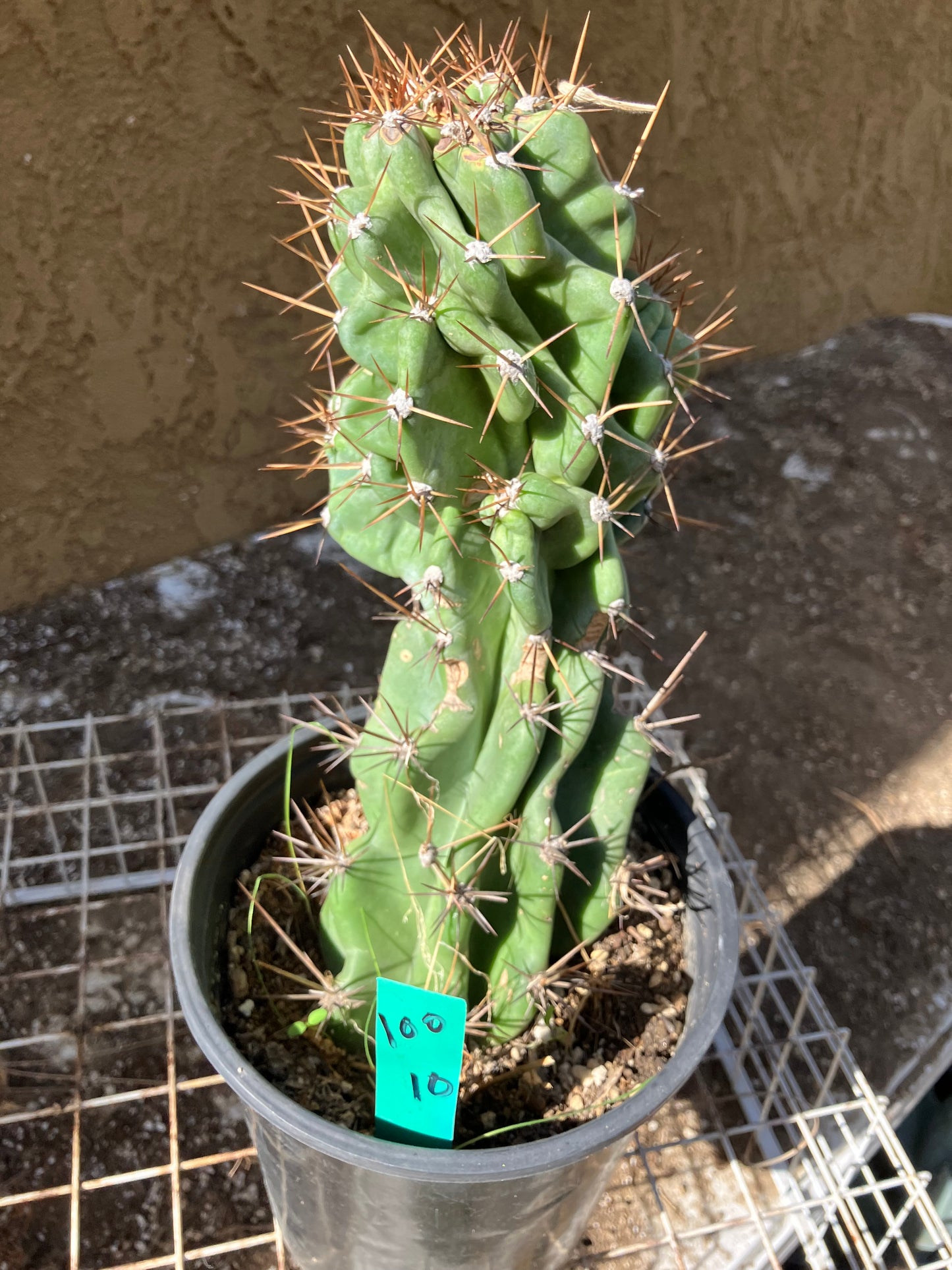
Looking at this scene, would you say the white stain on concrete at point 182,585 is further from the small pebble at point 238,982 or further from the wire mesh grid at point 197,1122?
the small pebble at point 238,982

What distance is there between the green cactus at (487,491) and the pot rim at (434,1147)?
113mm

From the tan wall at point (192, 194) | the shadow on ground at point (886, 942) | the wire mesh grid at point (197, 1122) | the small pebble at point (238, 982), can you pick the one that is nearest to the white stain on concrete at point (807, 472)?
the tan wall at point (192, 194)

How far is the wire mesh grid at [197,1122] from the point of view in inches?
34.0

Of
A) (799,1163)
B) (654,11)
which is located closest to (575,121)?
(799,1163)

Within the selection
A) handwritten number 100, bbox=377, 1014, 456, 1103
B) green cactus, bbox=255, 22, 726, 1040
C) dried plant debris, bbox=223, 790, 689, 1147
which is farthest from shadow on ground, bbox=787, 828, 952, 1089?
handwritten number 100, bbox=377, 1014, 456, 1103

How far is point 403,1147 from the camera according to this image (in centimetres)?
61

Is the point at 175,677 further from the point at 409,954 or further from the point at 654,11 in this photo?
the point at 654,11

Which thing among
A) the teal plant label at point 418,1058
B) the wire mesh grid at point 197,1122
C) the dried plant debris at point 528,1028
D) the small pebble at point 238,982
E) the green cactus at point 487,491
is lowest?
the wire mesh grid at point 197,1122

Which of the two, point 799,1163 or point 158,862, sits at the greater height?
point 799,1163

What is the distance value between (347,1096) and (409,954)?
115 mm

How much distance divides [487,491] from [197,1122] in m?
0.83

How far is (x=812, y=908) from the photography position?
143cm

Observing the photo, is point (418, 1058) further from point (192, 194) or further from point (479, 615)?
point (192, 194)

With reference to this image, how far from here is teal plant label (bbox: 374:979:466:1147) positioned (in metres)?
0.64
